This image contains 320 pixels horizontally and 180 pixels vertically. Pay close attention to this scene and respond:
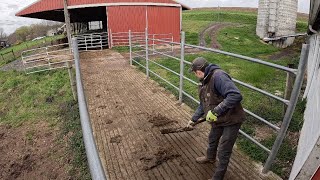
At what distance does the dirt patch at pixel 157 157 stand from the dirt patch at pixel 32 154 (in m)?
2.42

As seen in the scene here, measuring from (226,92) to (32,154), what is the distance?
635 cm

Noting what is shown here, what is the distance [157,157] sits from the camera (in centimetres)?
411

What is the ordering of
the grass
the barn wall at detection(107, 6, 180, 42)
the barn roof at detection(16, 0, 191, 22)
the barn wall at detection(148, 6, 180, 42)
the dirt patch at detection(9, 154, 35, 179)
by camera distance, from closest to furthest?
1. the grass
2. the dirt patch at detection(9, 154, 35, 179)
3. the barn roof at detection(16, 0, 191, 22)
4. the barn wall at detection(107, 6, 180, 42)
5. the barn wall at detection(148, 6, 180, 42)

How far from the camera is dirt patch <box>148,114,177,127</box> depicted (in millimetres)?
5302

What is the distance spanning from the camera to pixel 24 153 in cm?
765

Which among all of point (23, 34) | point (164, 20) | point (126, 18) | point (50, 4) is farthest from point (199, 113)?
point (23, 34)

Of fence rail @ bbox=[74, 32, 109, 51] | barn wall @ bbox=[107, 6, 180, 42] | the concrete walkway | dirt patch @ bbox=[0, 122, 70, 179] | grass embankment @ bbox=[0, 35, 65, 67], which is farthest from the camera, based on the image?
grass embankment @ bbox=[0, 35, 65, 67]

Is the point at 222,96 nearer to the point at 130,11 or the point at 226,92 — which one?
the point at 226,92

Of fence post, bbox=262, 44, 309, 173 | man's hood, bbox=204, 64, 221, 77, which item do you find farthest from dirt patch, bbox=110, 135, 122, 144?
fence post, bbox=262, 44, 309, 173

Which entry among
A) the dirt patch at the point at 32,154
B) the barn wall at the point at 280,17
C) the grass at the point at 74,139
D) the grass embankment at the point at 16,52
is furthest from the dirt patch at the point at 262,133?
the barn wall at the point at 280,17

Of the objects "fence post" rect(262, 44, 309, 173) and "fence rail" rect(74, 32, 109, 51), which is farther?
"fence rail" rect(74, 32, 109, 51)

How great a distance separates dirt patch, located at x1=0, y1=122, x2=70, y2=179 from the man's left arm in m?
4.00

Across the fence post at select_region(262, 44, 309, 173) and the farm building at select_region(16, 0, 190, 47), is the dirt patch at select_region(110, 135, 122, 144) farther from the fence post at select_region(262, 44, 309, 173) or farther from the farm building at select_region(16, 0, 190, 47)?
the farm building at select_region(16, 0, 190, 47)

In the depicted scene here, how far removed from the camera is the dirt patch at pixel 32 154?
6535 mm
